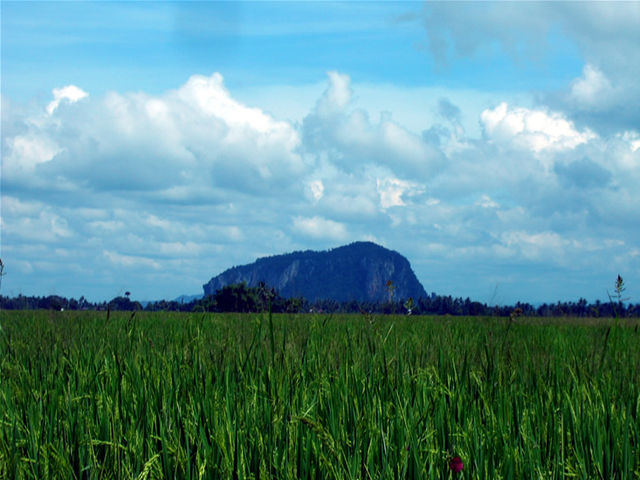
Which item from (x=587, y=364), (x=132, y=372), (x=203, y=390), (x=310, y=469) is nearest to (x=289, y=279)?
(x=203, y=390)

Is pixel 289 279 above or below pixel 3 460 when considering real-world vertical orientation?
above

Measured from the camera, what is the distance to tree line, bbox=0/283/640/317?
559 cm

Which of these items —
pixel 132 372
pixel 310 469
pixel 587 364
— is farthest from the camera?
pixel 587 364

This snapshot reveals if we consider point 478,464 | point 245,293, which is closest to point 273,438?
point 478,464

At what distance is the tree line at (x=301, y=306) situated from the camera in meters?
5.59

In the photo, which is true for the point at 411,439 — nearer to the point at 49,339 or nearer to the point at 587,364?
the point at 587,364

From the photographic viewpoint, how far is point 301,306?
12.3 m

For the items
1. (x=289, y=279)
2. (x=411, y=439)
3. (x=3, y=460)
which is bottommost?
(x=3, y=460)

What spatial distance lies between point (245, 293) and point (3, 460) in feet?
98.1

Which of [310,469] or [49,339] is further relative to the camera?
[49,339]

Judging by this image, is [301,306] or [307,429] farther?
[301,306]

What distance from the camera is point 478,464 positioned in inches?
113

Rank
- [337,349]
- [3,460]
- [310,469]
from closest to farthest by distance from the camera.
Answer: [310,469] < [3,460] < [337,349]

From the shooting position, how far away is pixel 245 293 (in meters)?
33.2
